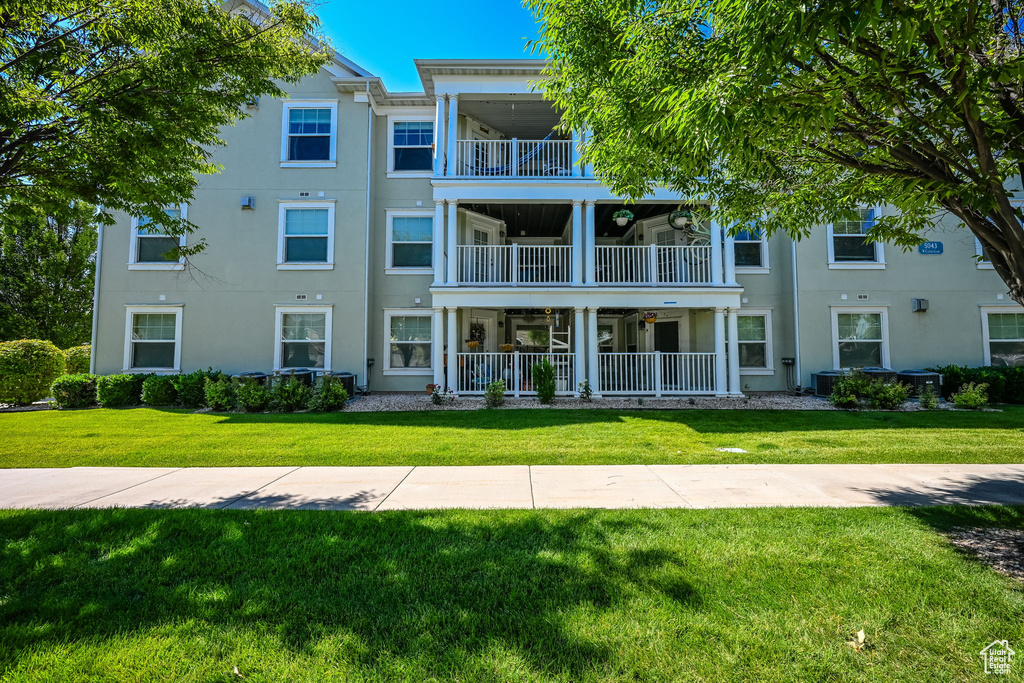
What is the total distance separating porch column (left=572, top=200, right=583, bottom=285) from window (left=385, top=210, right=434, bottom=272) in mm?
4412

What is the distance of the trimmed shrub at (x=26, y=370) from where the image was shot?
39.1 ft

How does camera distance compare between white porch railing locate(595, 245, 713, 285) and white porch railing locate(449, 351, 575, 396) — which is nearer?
white porch railing locate(449, 351, 575, 396)

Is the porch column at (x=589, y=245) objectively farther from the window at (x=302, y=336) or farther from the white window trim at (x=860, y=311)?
the window at (x=302, y=336)

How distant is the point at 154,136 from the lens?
5957 millimetres

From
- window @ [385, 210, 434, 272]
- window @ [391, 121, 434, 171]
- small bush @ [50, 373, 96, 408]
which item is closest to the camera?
small bush @ [50, 373, 96, 408]

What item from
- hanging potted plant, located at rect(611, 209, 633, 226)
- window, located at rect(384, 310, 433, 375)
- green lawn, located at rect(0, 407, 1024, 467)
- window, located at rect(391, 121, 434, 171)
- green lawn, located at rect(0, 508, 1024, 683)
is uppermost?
window, located at rect(391, 121, 434, 171)

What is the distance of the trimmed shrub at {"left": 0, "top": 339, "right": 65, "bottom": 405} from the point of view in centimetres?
1191

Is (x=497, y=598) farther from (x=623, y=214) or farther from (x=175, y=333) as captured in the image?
(x=175, y=333)

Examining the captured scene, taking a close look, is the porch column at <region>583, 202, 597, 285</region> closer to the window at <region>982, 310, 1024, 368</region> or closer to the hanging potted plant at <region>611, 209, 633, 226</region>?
the hanging potted plant at <region>611, 209, 633, 226</region>

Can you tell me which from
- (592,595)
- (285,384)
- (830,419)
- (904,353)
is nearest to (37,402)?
(285,384)

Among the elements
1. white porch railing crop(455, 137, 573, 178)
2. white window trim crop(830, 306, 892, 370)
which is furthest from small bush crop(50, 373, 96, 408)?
white window trim crop(830, 306, 892, 370)

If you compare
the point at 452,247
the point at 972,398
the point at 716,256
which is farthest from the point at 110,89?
the point at 972,398

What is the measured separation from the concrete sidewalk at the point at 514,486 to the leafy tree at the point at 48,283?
2027 cm

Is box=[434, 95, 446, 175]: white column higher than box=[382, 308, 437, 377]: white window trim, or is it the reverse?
box=[434, 95, 446, 175]: white column
